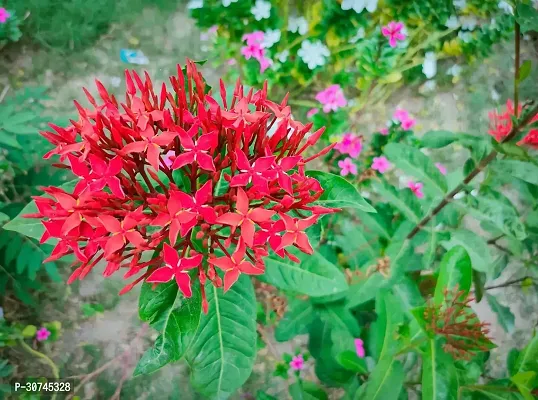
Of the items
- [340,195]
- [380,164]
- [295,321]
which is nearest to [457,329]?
[340,195]

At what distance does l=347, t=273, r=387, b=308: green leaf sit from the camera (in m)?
1.22

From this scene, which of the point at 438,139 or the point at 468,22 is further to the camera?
the point at 468,22

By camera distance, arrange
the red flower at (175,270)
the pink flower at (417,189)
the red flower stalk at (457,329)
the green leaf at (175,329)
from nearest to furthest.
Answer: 1. the red flower at (175,270)
2. the green leaf at (175,329)
3. the red flower stalk at (457,329)
4. the pink flower at (417,189)

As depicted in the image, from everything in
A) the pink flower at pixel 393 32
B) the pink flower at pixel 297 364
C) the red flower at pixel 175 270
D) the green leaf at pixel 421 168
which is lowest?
the pink flower at pixel 297 364

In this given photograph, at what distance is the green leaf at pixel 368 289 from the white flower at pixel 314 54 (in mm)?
980

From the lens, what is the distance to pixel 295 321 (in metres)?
1.39

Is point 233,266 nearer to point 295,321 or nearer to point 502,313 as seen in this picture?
point 295,321

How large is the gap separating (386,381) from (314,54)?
4.30 ft

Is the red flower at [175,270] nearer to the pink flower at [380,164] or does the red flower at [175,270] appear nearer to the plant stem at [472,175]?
the plant stem at [472,175]

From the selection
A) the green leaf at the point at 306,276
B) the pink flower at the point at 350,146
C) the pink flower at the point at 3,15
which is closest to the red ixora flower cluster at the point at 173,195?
the green leaf at the point at 306,276

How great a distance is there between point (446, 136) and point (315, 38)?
957 millimetres

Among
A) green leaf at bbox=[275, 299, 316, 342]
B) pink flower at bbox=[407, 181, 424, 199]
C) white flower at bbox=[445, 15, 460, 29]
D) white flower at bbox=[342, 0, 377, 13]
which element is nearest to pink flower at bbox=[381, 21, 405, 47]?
white flower at bbox=[342, 0, 377, 13]

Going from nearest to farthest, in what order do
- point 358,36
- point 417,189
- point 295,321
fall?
point 295,321, point 417,189, point 358,36

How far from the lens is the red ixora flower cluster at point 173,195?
2.11 feet
